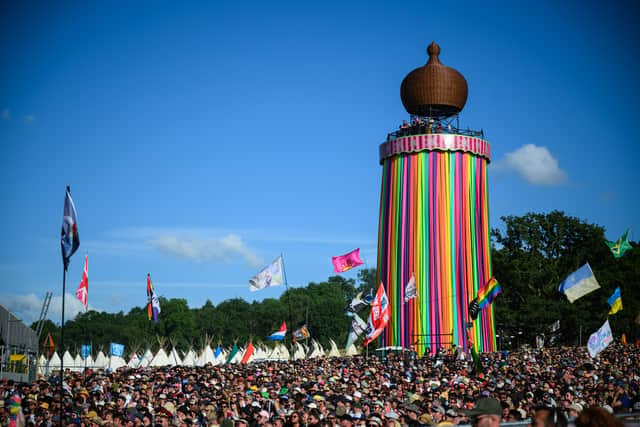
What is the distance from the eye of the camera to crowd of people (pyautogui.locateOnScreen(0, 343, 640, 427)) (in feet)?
52.9

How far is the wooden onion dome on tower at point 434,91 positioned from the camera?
6259 centimetres

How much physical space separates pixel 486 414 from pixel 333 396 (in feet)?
43.9

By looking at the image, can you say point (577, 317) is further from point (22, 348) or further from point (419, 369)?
point (22, 348)

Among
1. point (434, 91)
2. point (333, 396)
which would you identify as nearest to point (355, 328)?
point (434, 91)

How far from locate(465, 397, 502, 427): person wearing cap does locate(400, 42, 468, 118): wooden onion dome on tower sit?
184 ft

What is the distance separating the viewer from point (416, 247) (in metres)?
59.9

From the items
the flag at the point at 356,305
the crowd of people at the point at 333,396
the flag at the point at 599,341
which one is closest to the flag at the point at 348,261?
the flag at the point at 356,305

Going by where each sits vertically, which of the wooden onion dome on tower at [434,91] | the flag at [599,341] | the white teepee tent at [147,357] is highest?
the wooden onion dome on tower at [434,91]

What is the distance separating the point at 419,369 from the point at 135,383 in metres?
11.8

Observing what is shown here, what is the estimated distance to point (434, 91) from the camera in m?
62.5

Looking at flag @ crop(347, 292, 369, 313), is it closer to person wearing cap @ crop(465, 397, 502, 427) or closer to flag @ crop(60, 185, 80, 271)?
flag @ crop(60, 185, 80, 271)

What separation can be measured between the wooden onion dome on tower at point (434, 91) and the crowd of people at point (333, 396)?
2914 cm

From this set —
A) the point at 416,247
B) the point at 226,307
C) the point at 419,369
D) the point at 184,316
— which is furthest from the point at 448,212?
the point at 226,307

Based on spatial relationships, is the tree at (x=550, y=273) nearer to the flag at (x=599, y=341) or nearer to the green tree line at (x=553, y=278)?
the green tree line at (x=553, y=278)
